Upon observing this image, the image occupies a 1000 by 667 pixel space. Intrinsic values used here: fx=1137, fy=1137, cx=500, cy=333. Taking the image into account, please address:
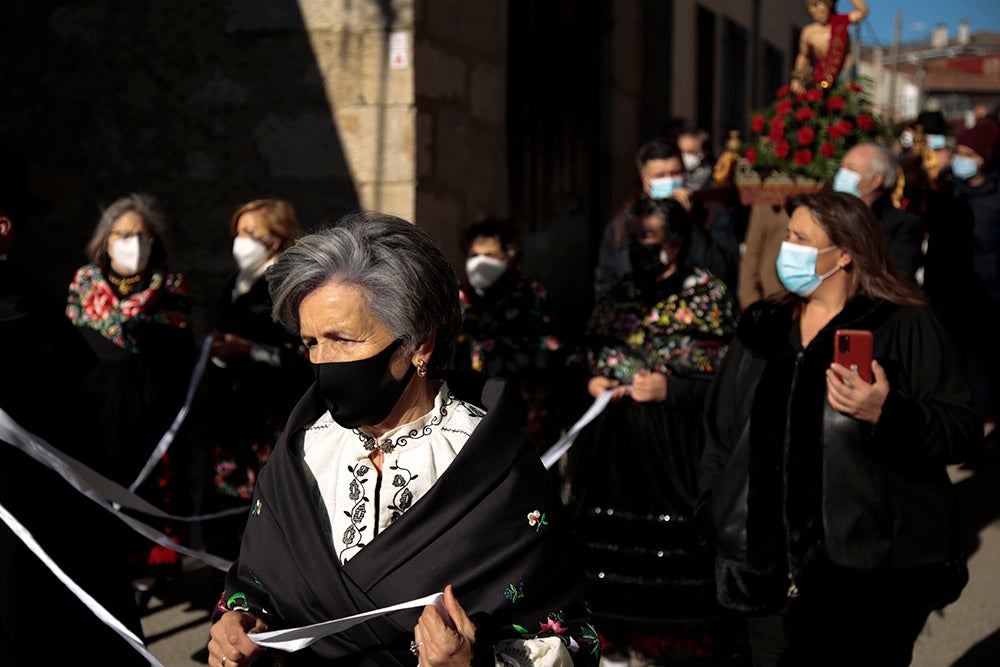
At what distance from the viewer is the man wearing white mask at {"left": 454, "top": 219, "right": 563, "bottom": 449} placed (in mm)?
5156

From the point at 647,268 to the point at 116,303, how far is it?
2.55 meters

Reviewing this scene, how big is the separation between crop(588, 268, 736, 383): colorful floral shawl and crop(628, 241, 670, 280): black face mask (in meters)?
0.07

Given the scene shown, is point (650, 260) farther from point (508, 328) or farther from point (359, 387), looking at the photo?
point (359, 387)

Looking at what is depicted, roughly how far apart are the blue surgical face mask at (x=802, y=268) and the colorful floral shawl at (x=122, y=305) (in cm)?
321

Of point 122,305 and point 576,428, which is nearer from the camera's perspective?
point 576,428

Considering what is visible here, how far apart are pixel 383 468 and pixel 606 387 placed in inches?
Answer: 98.1

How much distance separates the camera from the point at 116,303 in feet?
17.9

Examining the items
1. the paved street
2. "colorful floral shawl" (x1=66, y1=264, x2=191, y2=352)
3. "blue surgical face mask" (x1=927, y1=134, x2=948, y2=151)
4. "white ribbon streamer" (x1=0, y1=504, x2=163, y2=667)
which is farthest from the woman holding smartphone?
"blue surgical face mask" (x1=927, y1=134, x2=948, y2=151)

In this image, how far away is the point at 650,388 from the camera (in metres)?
4.50

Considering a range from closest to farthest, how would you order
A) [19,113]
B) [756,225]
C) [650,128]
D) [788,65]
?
[756,225] → [19,113] → [650,128] → [788,65]

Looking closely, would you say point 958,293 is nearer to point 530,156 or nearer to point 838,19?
point 838,19

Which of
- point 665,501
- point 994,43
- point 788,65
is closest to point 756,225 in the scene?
point 665,501

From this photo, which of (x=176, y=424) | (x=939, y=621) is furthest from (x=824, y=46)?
(x=176, y=424)

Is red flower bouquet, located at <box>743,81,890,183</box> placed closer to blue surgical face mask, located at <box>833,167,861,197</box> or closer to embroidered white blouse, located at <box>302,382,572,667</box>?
blue surgical face mask, located at <box>833,167,861,197</box>
